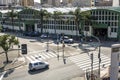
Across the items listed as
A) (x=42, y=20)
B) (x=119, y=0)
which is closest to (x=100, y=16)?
(x=42, y=20)

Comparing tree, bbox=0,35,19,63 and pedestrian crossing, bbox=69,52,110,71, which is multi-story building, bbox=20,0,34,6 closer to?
pedestrian crossing, bbox=69,52,110,71

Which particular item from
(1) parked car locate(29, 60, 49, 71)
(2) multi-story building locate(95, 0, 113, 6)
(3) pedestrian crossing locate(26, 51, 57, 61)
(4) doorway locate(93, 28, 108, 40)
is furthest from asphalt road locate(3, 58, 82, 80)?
(2) multi-story building locate(95, 0, 113, 6)

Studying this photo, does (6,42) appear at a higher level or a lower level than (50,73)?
higher

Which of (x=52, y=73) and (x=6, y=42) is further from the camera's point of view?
(x=6, y=42)

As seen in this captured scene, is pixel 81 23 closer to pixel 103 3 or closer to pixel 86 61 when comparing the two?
pixel 86 61

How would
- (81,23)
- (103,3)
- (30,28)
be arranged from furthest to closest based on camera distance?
(103,3) → (30,28) → (81,23)

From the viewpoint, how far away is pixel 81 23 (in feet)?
240

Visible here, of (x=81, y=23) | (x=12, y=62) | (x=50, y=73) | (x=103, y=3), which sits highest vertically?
(x=103, y=3)

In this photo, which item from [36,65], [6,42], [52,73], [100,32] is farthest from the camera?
[100,32]

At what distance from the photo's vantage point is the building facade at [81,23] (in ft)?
217

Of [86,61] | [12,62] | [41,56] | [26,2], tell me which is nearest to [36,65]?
[12,62]

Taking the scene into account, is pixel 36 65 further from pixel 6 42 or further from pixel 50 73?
pixel 6 42

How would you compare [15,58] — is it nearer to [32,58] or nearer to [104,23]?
[32,58]

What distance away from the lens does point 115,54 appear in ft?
82.9
